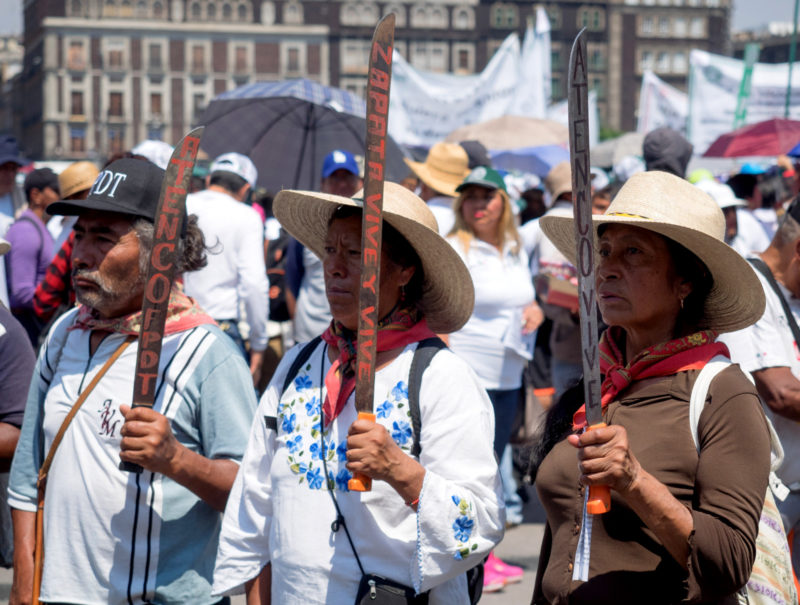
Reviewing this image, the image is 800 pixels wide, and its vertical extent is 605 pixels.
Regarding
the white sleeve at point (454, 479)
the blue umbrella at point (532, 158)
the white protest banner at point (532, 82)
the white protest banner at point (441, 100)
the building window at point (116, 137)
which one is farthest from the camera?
the building window at point (116, 137)

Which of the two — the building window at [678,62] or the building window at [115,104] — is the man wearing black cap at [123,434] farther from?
the building window at [678,62]

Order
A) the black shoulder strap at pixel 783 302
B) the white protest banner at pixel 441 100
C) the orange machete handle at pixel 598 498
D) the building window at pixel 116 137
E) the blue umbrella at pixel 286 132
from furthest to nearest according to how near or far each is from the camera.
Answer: the building window at pixel 116 137, the white protest banner at pixel 441 100, the blue umbrella at pixel 286 132, the black shoulder strap at pixel 783 302, the orange machete handle at pixel 598 498

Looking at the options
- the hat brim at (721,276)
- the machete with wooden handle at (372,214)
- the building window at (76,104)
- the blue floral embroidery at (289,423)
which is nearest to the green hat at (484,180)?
the hat brim at (721,276)

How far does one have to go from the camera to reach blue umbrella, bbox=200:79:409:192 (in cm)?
849

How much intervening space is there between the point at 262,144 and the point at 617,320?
6193 mm

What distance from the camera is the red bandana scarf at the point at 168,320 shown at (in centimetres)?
313

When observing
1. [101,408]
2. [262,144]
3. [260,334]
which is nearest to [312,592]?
[101,408]

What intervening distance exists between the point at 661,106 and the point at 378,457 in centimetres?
1353

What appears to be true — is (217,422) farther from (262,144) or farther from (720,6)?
(720,6)

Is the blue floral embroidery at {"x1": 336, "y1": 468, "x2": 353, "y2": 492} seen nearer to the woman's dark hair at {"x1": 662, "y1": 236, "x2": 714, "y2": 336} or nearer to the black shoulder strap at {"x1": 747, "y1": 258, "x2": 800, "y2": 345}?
the woman's dark hair at {"x1": 662, "y1": 236, "x2": 714, "y2": 336}

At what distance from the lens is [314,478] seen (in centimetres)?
275

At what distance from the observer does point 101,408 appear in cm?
301

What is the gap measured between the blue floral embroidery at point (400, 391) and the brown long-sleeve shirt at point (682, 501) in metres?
0.42

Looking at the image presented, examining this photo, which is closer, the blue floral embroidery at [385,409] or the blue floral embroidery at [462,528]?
the blue floral embroidery at [462,528]
